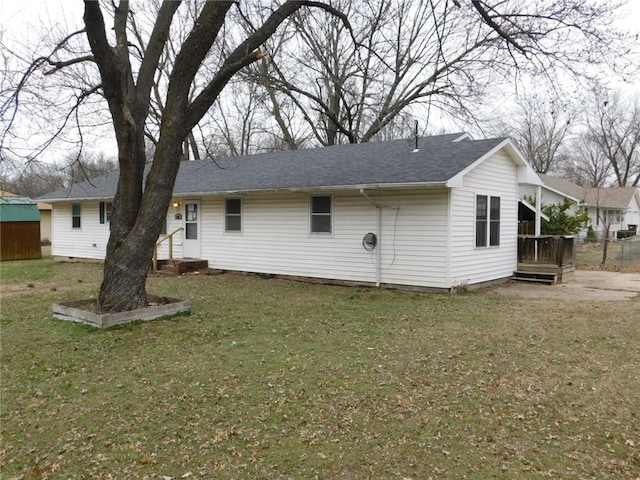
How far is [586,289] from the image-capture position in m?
10.9

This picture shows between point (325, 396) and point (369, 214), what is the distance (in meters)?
7.09

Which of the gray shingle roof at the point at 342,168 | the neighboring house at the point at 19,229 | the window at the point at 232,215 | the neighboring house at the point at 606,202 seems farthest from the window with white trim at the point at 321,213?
the neighboring house at the point at 606,202

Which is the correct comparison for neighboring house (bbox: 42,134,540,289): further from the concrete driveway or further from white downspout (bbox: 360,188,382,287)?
the concrete driveway

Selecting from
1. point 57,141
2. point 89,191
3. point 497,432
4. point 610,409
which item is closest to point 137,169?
point 57,141

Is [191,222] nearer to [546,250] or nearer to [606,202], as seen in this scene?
[546,250]

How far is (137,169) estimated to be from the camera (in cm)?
781

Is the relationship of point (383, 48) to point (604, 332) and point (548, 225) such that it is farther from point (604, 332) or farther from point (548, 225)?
point (604, 332)

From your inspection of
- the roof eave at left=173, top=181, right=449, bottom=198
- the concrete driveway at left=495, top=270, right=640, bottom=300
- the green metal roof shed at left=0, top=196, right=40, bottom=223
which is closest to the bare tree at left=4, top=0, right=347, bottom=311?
the roof eave at left=173, top=181, right=449, bottom=198

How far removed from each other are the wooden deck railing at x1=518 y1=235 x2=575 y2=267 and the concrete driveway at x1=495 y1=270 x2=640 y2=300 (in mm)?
684

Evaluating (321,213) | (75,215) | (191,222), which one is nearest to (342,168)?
(321,213)

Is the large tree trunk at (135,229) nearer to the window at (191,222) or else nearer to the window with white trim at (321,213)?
the window with white trim at (321,213)

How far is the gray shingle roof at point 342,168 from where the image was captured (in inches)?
406

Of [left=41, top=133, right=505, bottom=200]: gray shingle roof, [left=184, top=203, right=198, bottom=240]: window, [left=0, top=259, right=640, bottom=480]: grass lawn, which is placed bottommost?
[left=0, top=259, right=640, bottom=480]: grass lawn

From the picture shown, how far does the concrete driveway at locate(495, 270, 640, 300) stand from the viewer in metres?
9.91
